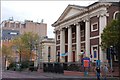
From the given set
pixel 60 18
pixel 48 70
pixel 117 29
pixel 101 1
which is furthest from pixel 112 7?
pixel 60 18

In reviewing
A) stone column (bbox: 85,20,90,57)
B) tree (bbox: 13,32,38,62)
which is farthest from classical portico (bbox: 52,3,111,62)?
tree (bbox: 13,32,38,62)

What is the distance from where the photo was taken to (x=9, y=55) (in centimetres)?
9831

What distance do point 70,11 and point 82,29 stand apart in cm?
608

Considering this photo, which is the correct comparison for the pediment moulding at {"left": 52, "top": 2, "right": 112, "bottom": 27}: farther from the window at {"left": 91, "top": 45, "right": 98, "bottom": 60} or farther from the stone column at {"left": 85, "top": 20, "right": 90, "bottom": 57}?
the window at {"left": 91, "top": 45, "right": 98, "bottom": 60}

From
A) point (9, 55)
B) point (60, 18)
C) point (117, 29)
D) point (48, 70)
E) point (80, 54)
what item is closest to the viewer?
point (117, 29)

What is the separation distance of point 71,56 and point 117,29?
88.5 feet

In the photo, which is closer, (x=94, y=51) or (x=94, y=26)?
(x=94, y=51)

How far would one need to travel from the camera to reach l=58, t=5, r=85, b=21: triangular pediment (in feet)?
200

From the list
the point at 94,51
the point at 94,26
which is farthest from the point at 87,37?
the point at 94,51

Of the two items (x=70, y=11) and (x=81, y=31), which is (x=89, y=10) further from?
(x=70, y=11)

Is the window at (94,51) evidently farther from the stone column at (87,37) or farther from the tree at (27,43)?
the tree at (27,43)

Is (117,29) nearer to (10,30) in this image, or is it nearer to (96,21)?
(96,21)

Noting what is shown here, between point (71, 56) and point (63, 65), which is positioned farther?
point (71, 56)

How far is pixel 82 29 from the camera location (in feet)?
206
